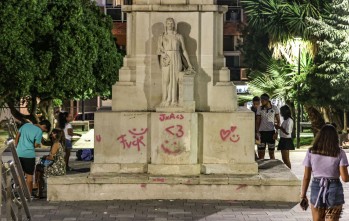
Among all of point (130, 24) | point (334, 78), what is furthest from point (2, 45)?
point (130, 24)

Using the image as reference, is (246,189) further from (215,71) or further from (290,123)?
(290,123)

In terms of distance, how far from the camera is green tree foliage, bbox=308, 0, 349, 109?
3947 centimetres

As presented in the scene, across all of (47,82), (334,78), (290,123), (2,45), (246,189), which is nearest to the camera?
(246,189)

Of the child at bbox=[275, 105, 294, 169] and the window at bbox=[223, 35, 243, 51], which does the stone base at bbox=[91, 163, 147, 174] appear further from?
the window at bbox=[223, 35, 243, 51]

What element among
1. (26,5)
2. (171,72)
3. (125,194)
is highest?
(26,5)

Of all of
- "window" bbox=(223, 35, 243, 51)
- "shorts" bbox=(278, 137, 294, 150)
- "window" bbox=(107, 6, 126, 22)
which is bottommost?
"shorts" bbox=(278, 137, 294, 150)

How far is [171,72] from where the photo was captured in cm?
1578

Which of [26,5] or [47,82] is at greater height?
[26,5]

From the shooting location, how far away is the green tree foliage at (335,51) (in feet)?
129

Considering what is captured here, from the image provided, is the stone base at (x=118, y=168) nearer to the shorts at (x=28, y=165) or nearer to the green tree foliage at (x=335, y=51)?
the shorts at (x=28, y=165)

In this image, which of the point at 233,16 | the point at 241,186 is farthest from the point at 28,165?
the point at 233,16

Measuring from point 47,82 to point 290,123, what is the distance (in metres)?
Answer: 17.8

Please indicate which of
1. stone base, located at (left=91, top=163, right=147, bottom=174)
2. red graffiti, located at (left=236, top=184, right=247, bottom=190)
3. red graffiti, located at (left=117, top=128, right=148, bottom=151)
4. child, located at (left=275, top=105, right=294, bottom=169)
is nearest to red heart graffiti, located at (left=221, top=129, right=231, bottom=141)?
red graffiti, located at (left=236, top=184, right=247, bottom=190)

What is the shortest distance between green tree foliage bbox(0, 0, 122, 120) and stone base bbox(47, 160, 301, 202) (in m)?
18.0
